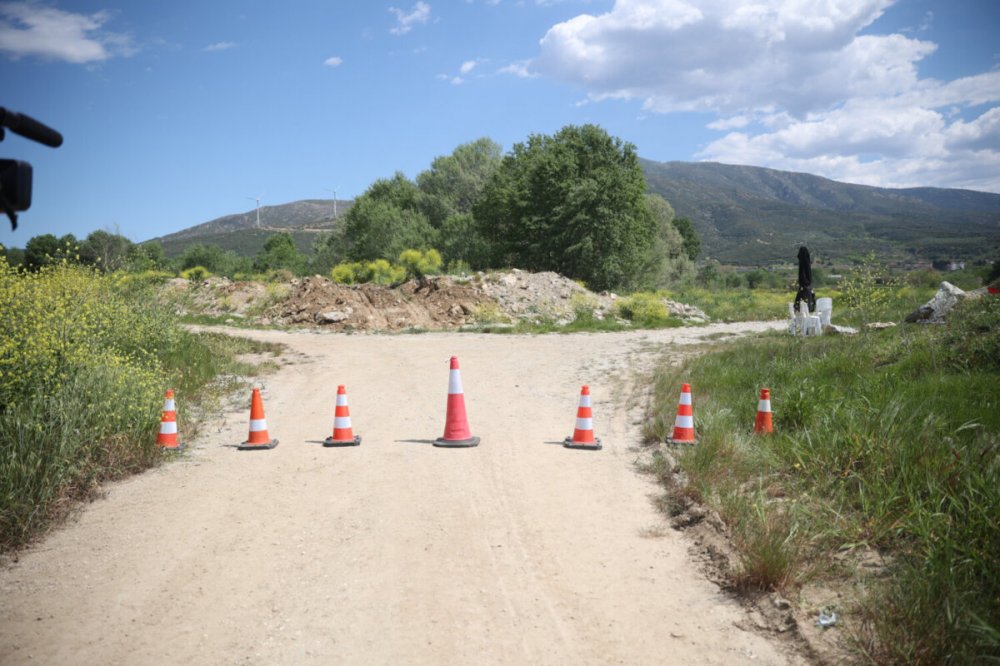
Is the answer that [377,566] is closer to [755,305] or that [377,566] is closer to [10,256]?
[10,256]

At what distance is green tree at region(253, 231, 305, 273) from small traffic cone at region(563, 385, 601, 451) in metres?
68.5

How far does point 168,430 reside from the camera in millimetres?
7707

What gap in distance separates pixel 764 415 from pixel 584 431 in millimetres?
1961

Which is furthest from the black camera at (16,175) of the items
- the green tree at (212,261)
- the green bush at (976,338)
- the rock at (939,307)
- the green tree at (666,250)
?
the green tree at (212,261)

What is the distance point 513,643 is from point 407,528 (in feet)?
6.03

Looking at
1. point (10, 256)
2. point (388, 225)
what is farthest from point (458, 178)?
point (10, 256)

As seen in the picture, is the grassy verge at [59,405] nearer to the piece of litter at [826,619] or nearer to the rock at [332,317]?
the piece of litter at [826,619]

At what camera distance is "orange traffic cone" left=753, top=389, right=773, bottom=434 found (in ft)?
24.4

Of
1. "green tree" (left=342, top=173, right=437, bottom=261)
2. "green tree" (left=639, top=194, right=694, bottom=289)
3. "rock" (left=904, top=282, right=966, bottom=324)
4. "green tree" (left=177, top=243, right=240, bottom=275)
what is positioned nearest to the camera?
"rock" (left=904, top=282, right=966, bottom=324)

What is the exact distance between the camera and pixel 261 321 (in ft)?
84.7

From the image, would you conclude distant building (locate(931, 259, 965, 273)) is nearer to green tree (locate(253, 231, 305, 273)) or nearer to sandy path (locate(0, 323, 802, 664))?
sandy path (locate(0, 323, 802, 664))

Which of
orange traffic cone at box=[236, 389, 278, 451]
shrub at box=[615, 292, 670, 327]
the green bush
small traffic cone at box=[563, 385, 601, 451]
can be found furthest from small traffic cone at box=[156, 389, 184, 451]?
shrub at box=[615, 292, 670, 327]

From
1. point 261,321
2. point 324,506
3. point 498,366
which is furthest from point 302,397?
point 261,321

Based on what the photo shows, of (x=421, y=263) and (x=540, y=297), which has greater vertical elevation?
(x=421, y=263)
